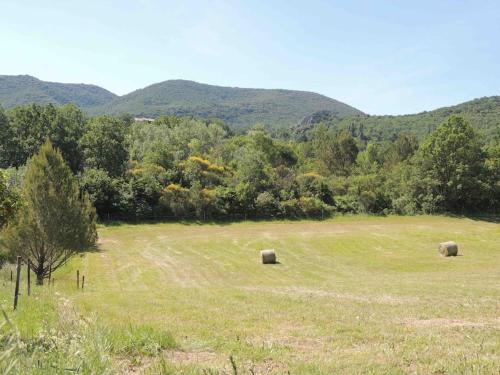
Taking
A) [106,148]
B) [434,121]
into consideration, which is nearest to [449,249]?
[106,148]

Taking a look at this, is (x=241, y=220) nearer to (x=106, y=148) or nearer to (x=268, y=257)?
(x=106, y=148)

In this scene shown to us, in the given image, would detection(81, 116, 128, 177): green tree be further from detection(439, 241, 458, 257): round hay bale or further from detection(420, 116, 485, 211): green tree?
detection(420, 116, 485, 211): green tree

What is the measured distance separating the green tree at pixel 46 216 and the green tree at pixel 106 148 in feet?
130

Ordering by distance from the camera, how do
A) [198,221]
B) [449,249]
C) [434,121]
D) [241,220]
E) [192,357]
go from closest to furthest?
[192,357], [449,249], [198,221], [241,220], [434,121]

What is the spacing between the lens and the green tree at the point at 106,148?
6372cm

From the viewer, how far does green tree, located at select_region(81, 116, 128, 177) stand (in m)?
63.7

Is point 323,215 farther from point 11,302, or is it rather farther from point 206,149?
point 11,302

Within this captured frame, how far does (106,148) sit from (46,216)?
143 feet

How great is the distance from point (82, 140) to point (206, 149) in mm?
26791

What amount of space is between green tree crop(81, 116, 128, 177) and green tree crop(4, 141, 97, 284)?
39533 millimetres

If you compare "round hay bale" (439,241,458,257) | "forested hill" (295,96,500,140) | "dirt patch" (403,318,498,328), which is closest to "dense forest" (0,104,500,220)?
"round hay bale" (439,241,458,257)

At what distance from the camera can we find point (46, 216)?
22750mm

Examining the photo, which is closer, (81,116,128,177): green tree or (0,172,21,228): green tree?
(0,172,21,228): green tree

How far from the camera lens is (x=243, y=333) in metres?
8.06
